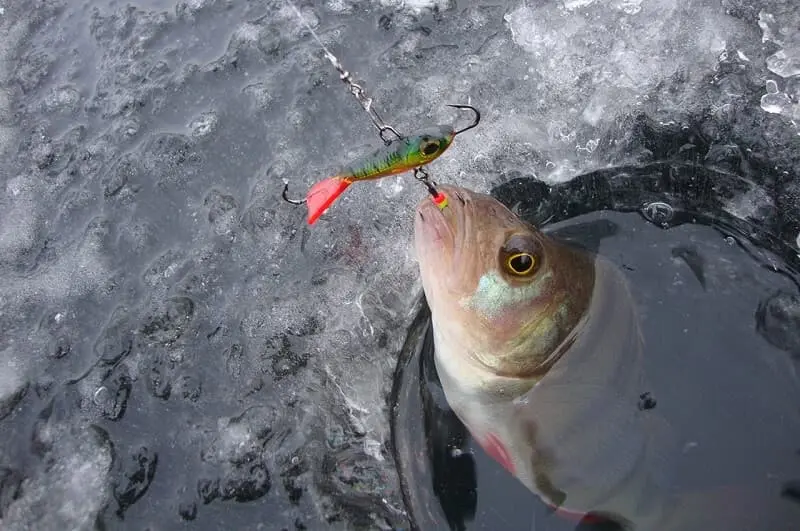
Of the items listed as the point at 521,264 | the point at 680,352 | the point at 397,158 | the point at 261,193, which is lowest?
the point at 680,352

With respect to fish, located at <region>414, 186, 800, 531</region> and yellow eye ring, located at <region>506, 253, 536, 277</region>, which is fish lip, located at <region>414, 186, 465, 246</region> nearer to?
fish, located at <region>414, 186, 800, 531</region>

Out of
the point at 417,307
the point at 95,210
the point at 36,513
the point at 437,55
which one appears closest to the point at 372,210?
the point at 417,307

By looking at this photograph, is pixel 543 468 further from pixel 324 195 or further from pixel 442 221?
pixel 324 195

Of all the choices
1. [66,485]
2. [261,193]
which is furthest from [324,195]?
[66,485]

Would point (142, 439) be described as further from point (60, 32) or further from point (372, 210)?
point (60, 32)

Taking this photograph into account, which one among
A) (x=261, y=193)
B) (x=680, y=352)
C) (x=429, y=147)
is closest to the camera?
(x=429, y=147)

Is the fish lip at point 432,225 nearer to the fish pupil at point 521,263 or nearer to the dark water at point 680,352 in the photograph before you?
the fish pupil at point 521,263
